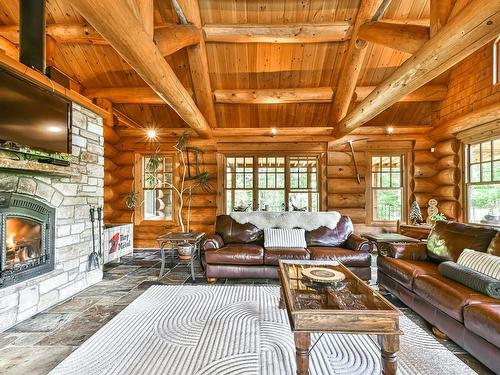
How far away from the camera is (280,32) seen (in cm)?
396

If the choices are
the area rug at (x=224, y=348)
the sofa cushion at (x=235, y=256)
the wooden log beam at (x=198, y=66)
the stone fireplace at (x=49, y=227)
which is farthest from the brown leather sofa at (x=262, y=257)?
the wooden log beam at (x=198, y=66)

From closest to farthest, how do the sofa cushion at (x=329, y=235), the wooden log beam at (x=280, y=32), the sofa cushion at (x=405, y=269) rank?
the sofa cushion at (x=405, y=269) → the wooden log beam at (x=280, y=32) → the sofa cushion at (x=329, y=235)

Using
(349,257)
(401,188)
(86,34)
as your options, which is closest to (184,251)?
(349,257)

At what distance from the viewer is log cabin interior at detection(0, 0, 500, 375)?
1.97 m

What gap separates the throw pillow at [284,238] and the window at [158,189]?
304 cm

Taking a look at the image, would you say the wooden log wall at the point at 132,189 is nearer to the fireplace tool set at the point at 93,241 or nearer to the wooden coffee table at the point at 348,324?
the fireplace tool set at the point at 93,241

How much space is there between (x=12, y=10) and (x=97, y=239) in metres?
3.62

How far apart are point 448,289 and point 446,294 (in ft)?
0.19

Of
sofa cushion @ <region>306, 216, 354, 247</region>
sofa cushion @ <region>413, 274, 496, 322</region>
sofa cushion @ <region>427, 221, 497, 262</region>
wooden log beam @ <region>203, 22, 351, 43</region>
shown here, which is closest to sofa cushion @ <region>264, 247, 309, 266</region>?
sofa cushion @ <region>306, 216, 354, 247</region>

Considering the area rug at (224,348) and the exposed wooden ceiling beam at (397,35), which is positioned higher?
the exposed wooden ceiling beam at (397,35)

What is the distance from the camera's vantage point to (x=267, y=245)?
396 cm

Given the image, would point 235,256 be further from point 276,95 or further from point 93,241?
point 276,95

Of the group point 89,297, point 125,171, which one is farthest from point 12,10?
point 89,297

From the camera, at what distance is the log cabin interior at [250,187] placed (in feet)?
6.48
